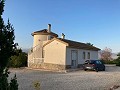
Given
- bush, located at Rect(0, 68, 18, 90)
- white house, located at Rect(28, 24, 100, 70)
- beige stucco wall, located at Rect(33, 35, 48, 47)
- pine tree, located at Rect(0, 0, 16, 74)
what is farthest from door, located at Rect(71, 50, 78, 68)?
pine tree, located at Rect(0, 0, 16, 74)

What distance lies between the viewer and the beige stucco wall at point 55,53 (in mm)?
32284

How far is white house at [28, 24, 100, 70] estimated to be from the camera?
1275 inches

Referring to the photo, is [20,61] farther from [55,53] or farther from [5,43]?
[5,43]

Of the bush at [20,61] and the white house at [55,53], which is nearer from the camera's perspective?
the white house at [55,53]

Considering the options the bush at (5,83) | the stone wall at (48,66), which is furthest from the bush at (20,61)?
the bush at (5,83)

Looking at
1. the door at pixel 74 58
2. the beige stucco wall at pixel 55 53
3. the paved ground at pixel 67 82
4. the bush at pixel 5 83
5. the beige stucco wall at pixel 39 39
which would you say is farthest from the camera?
the beige stucco wall at pixel 39 39

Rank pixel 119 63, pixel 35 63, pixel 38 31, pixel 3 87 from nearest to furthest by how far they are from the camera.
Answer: pixel 3 87 < pixel 35 63 < pixel 38 31 < pixel 119 63

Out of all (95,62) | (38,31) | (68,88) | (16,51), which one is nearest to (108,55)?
(38,31)

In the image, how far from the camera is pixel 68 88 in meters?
14.4

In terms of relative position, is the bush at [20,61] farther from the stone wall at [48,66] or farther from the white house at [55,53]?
the stone wall at [48,66]

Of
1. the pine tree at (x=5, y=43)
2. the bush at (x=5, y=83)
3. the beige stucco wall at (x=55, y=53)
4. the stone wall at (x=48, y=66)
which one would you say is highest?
the beige stucco wall at (x=55, y=53)

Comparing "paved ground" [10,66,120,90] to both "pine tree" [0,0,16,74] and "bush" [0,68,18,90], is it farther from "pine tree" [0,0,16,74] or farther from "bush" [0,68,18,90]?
"pine tree" [0,0,16,74]

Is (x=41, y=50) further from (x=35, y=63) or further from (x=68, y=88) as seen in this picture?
(x=68, y=88)

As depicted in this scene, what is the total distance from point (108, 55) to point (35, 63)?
4187cm
